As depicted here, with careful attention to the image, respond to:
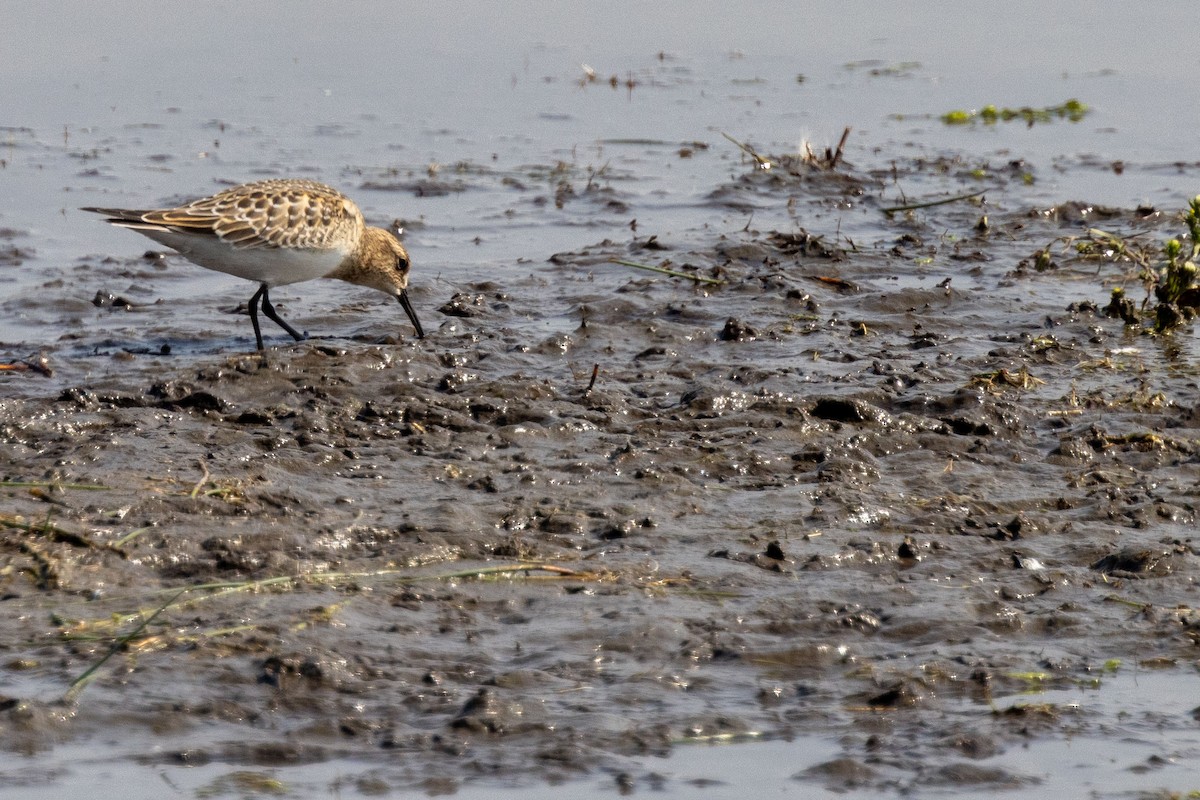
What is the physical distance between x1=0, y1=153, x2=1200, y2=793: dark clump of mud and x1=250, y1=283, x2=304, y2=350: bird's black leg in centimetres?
27

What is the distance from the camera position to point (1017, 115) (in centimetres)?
1603

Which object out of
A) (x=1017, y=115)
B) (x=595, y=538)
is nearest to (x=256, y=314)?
(x=595, y=538)

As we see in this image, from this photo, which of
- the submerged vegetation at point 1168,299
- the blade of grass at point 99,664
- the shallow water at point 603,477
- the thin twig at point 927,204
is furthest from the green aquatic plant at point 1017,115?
the blade of grass at point 99,664

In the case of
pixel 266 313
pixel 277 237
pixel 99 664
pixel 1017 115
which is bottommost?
pixel 99 664

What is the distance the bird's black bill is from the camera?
9.77 metres

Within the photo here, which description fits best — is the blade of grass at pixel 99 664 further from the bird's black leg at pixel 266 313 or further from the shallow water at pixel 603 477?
the bird's black leg at pixel 266 313

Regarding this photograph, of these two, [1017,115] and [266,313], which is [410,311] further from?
[1017,115]

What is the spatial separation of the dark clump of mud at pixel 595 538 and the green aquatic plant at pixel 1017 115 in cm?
603

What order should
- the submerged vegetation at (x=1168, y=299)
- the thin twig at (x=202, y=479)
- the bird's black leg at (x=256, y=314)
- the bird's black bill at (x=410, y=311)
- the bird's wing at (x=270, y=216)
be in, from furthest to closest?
1. the submerged vegetation at (x=1168, y=299)
2. the bird's black bill at (x=410, y=311)
3. the bird's black leg at (x=256, y=314)
4. the bird's wing at (x=270, y=216)
5. the thin twig at (x=202, y=479)

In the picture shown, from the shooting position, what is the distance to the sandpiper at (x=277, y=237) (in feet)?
30.4

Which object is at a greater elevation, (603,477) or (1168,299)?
(1168,299)

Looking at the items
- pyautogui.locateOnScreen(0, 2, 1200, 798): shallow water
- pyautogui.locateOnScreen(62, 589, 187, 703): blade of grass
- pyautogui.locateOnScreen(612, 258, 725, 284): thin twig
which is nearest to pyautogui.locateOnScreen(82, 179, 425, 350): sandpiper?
pyautogui.locateOnScreen(0, 2, 1200, 798): shallow water

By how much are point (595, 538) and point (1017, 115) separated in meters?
10.6

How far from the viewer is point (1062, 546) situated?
271 inches
